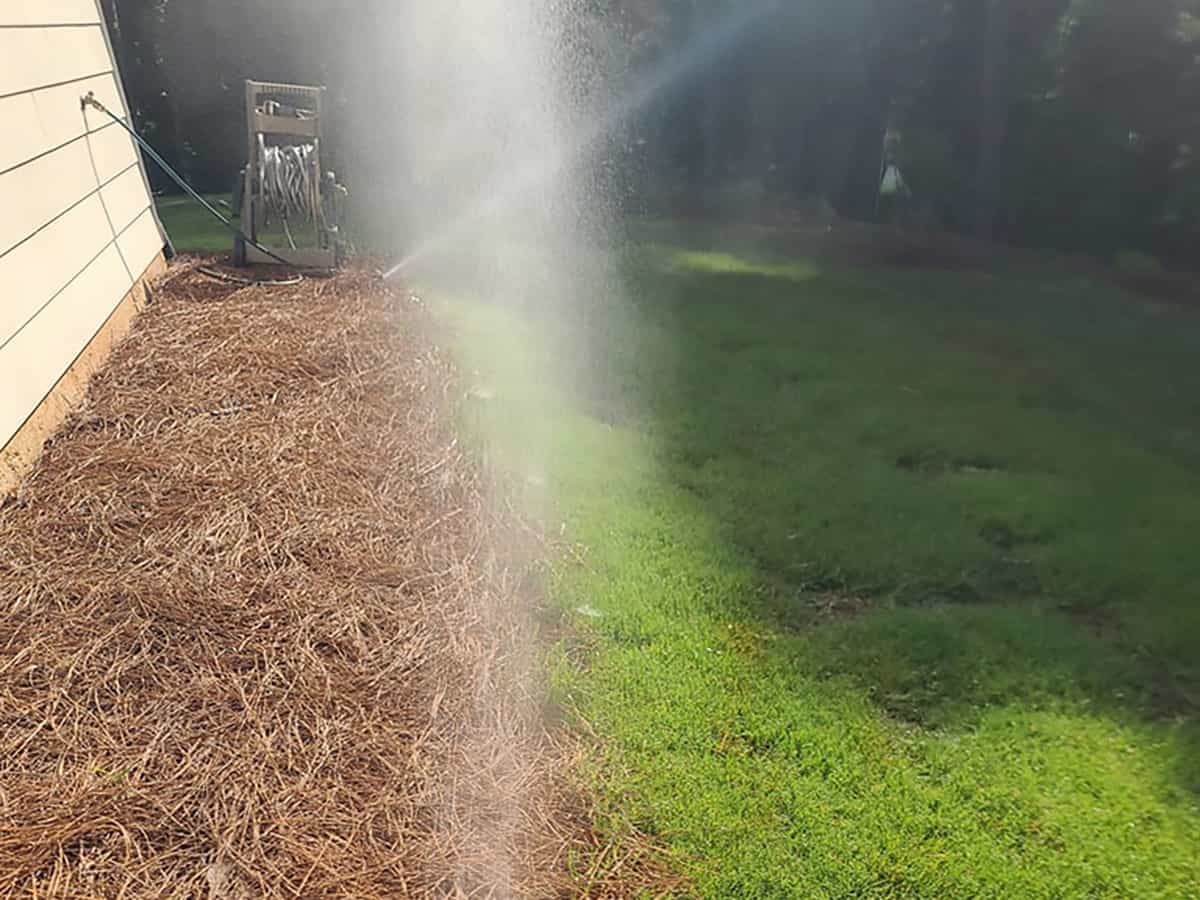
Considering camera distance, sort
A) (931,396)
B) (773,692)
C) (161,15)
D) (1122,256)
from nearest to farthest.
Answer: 1. (773,692)
2. (931,396)
3. (1122,256)
4. (161,15)

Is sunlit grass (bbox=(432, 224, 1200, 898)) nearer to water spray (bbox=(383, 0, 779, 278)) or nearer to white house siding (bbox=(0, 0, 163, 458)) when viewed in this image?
white house siding (bbox=(0, 0, 163, 458))

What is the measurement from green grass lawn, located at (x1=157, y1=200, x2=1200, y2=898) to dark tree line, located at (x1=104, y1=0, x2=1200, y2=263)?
2532 millimetres

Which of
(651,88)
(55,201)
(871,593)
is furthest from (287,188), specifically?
(651,88)

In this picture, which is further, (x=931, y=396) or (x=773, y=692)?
(x=931, y=396)

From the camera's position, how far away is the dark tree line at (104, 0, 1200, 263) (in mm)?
6863

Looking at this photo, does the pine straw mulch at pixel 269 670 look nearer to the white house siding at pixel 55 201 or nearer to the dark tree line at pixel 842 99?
A: the white house siding at pixel 55 201

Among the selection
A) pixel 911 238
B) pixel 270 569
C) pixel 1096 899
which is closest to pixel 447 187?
pixel 911 238

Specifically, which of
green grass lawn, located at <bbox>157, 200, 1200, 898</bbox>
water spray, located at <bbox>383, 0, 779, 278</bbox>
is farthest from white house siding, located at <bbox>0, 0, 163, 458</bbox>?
water spray, located at <bbox>383, 0, 779, 278</bbox>

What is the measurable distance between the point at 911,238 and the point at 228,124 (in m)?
7.23

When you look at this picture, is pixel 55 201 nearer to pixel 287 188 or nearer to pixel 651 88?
Answer: pixel 287 188

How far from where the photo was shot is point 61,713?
1.84 meters

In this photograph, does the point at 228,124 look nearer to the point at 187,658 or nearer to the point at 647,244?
the point at 647,244

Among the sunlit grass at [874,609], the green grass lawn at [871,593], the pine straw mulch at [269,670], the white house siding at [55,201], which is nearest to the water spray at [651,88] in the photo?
the green grass lawn at [871,593]

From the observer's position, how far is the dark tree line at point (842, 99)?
22.5 ft
